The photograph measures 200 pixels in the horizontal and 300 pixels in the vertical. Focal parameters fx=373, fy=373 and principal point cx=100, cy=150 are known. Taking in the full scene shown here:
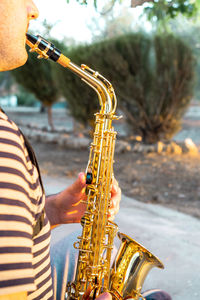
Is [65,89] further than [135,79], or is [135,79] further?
[65,89]

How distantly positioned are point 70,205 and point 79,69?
2.04 feet

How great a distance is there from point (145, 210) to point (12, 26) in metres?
4.07

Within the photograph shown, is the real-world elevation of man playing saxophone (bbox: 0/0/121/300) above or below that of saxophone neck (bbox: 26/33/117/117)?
below

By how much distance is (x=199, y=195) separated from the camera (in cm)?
566

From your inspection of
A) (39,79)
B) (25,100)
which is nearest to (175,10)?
(39,79)

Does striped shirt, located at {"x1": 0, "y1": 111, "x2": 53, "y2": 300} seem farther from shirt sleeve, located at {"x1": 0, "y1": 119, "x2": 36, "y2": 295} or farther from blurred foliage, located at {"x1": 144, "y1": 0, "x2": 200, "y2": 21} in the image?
blurred foliage, located at {"x1": 144, "y1": 0, "x2": 200, "y2": 21}

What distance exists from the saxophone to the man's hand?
6 centimetres

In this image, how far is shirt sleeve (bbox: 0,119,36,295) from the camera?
0.88 metres

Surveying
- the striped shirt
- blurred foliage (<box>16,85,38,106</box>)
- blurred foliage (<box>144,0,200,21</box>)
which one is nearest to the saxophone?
the striped shirt

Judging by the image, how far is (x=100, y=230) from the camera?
64.5 inches

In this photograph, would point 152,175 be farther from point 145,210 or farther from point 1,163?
point 1,163

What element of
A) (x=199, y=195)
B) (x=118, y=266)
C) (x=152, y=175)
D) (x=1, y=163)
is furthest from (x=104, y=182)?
(x=152, y=175)

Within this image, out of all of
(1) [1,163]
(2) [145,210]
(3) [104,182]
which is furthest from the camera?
(2) [145,210]

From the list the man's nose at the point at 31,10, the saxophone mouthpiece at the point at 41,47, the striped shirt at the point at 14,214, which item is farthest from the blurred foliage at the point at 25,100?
the striped shirt at the point at 14,214
